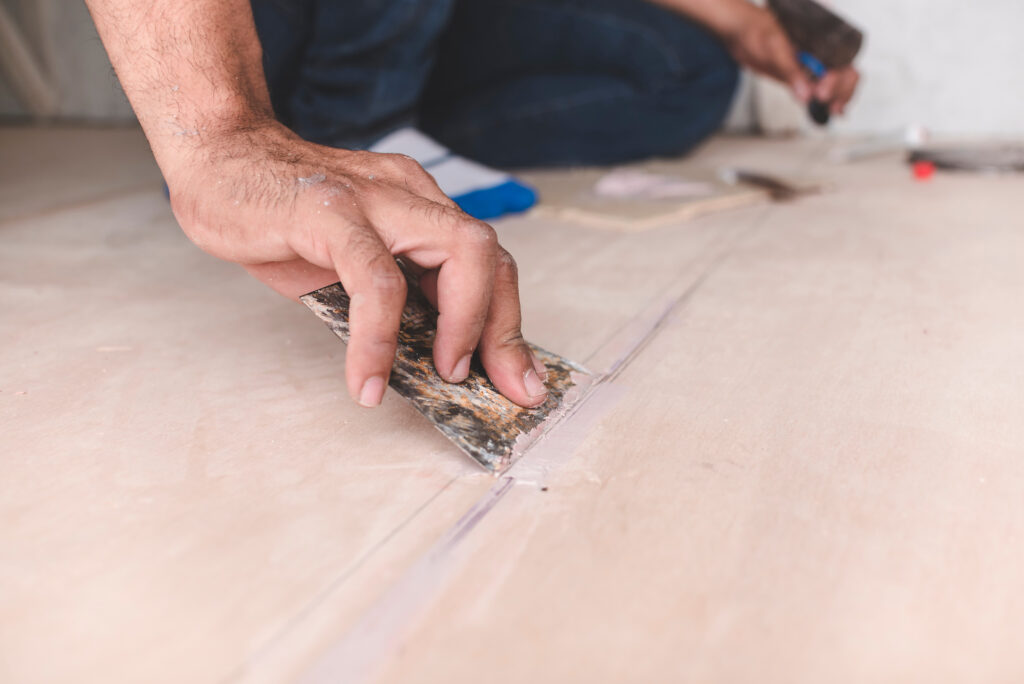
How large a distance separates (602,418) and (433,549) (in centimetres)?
28

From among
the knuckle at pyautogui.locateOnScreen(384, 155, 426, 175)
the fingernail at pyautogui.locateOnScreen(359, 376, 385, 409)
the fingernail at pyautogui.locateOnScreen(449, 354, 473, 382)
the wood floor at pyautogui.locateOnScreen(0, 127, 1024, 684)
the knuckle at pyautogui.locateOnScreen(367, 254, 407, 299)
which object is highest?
the knuckle at pyautogui.locateOnScreen(384, 155, 426, 175)

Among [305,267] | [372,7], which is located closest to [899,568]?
[305,267]

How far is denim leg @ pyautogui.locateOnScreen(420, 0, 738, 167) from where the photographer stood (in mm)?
2281

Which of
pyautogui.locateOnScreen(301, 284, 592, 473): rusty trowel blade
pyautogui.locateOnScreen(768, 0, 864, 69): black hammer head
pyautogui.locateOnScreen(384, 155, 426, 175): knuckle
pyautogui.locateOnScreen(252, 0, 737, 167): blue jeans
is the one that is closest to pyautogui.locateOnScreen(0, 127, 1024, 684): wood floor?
pyautogui.locateOnScreen(301, 284, 592, 473): rusty trowel blade

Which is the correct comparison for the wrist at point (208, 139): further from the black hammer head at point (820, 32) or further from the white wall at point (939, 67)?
the white wall at point (939, 67)

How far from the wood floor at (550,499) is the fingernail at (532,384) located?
51mm

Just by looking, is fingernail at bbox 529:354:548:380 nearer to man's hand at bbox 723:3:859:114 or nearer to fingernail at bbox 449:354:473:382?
fingernail at bbox 449:354:473:382

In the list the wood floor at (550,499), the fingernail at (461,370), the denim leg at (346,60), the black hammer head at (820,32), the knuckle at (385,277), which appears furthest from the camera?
the black hammer head at (820,32)

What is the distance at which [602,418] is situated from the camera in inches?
32.9

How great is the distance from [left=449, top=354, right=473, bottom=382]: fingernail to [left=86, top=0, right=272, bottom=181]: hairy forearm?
37cm

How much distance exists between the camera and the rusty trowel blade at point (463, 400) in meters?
0.73

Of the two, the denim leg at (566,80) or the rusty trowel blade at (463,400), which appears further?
the denim leg at (566,80)

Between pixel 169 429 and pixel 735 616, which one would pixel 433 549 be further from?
pixel 169 429

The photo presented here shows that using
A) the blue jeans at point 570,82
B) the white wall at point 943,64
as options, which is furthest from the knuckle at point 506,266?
the white wall at point 943,64
